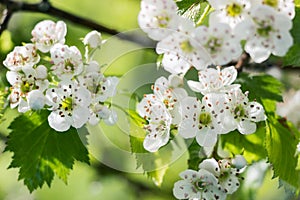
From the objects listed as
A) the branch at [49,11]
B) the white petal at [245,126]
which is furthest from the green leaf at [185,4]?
the branch at [49,11]

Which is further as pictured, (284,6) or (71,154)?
(71,154)

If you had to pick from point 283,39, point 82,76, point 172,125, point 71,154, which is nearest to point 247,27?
point 283,39

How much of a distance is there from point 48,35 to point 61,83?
15cm

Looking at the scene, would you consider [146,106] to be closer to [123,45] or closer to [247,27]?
[247,27]

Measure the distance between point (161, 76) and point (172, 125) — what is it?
0.16 m

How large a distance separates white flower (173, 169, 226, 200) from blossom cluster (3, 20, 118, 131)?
20 cm

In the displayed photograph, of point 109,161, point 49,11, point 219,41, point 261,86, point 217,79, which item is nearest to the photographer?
point 219,41

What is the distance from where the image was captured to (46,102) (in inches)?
58.9

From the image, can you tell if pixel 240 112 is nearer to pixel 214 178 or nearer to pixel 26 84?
pixel 214 178

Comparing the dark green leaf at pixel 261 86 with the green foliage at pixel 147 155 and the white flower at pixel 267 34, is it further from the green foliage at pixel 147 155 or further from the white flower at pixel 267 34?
the white flower at pixel 267 34

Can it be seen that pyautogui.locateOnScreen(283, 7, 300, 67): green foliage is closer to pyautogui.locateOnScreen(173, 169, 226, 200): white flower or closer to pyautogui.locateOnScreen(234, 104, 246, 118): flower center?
pyautogui.locateOnScreen(234, 104, 246, 118): flower center

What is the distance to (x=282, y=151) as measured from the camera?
5.26 ft

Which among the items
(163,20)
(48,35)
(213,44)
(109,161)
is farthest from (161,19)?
(109,161)

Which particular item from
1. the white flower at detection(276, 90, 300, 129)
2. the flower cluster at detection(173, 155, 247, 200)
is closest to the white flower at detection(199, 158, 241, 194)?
the flower cluster at detection(173, 155, 247, 200)
